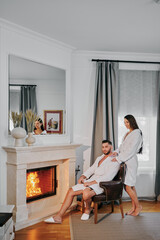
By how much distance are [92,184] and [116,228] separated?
66 centimetres

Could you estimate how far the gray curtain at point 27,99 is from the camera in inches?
142

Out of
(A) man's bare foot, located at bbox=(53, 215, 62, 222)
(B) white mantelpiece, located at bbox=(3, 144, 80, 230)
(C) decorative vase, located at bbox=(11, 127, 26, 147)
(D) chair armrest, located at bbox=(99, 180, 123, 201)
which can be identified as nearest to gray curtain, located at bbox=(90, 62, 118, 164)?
(B) white mantelpiece, located at bbox=(3, 144, 80, 230)

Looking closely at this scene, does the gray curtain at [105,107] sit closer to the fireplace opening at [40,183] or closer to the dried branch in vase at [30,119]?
the fireplace opening at [40,183]

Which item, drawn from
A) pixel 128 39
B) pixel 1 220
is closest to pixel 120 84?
pixel 128 39

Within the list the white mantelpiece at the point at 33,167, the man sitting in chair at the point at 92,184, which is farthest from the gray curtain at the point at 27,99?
the man sitting in chair at the point at 92,184

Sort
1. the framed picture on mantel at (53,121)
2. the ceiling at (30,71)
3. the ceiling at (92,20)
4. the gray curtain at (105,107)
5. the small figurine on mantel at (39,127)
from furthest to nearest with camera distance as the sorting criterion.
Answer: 1. the gray curtain at (105,107)
2. the framed picture on mantel at (53,121)
3. the small figurine on mantel at (39,127)
4. the ceiling at (30,71)
5. the ceiling at (92,20)

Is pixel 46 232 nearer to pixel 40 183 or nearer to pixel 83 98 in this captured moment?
pixel 40 183

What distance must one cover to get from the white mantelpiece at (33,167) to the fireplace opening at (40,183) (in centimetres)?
7

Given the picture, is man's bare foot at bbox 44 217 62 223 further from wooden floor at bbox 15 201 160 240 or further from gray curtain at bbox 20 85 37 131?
gray curtain at bbox 20 85 37 131

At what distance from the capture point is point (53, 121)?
407 cm

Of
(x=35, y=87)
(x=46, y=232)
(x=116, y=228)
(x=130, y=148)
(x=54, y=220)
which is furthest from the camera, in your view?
(x=130, y=148)

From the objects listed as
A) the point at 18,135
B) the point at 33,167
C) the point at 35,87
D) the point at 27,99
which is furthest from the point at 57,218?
the point at 35,87

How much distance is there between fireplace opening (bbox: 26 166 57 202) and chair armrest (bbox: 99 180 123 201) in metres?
0.94

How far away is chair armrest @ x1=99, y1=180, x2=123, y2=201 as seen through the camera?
11.8ft
